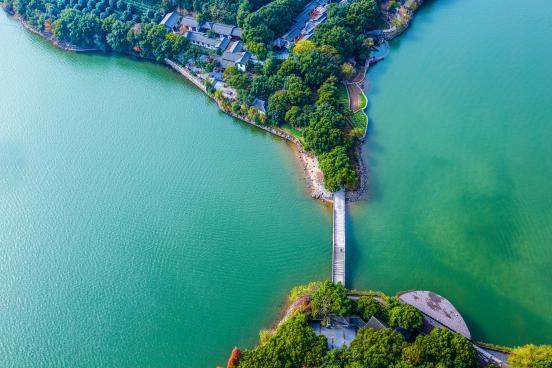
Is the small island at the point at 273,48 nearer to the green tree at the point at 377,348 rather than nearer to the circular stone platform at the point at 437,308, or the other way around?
the circular stone platform at the point at 437,308

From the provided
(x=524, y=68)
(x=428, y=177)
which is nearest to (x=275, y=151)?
(x=428, y=177)

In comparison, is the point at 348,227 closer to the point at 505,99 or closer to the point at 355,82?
the point at 355,82

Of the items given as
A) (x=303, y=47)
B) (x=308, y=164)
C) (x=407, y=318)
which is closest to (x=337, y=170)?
(x=308, y=164)

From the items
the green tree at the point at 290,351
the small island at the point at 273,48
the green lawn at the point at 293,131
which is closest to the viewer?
the green tree at the point at 290,351

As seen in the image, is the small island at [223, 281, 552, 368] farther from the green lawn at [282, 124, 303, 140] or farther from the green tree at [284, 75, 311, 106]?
the green tree at [284, 75, 311, 106]

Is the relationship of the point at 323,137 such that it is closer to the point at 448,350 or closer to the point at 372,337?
the point at 372,337

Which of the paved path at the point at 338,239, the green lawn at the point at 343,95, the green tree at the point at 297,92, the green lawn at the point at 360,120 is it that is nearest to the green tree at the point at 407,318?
the paved path at the point at 338,239

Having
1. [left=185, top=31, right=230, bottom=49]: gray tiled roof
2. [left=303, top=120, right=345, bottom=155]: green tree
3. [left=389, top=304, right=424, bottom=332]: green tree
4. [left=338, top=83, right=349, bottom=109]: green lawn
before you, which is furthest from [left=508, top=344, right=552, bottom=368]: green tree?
[left=185, top=31, right=230, bottom=49]: gray tiled roof

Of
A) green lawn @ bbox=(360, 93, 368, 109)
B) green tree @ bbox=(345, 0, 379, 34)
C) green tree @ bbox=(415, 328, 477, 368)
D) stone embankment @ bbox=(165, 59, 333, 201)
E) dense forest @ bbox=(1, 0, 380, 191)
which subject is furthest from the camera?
green tree @ bbox=(345, 0, 379, 34)
